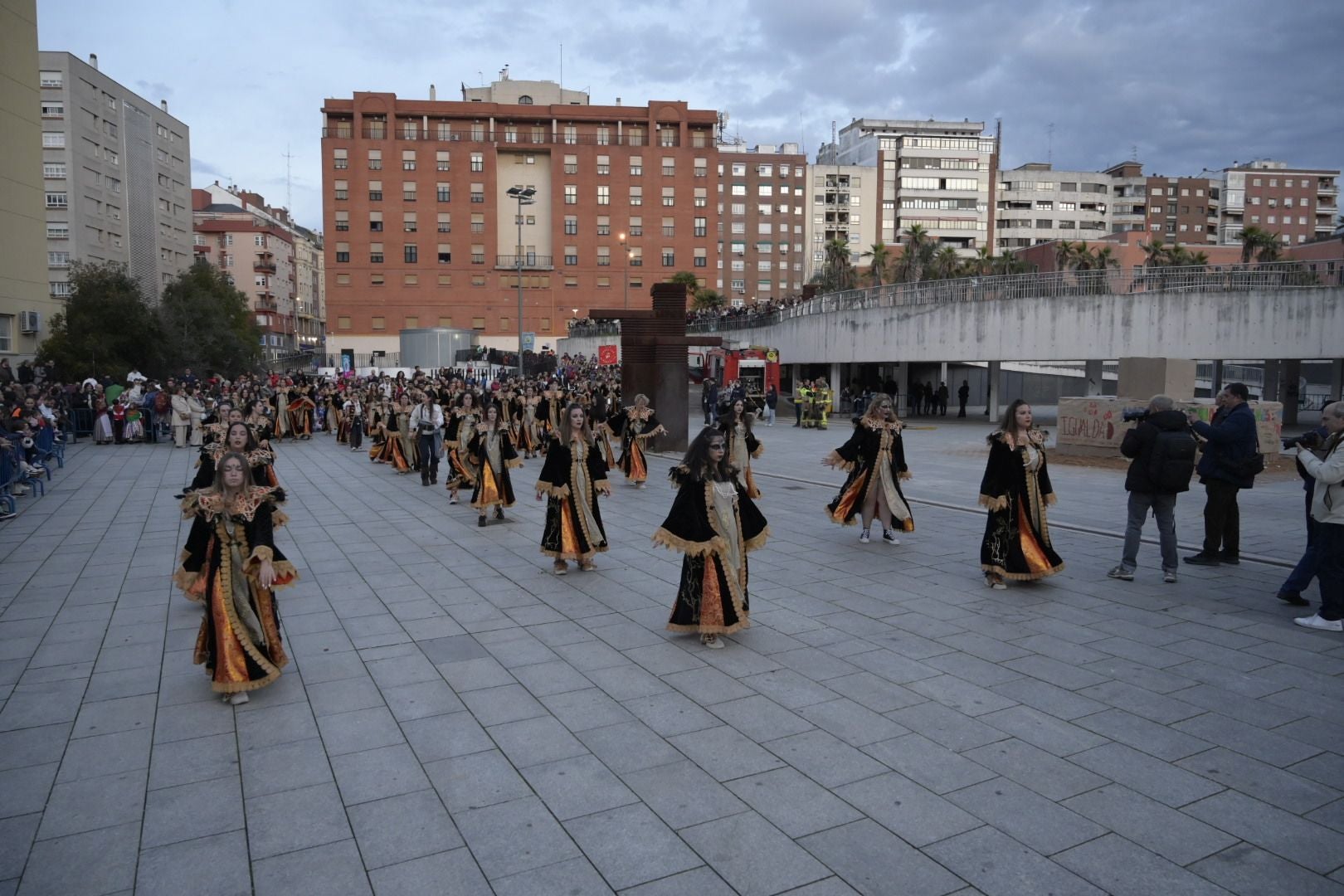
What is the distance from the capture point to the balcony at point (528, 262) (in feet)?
250

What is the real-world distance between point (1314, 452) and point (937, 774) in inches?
213

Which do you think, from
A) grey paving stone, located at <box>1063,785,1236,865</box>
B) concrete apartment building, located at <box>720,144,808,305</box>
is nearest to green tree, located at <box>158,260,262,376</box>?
grey paving stone, located at <box>1063,785,1236,865</box>

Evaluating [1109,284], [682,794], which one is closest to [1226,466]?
[682,794]

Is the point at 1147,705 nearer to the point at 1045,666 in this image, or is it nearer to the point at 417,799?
the point at 1045,666

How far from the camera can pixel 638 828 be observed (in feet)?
14.1

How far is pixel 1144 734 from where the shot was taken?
534 centimetres

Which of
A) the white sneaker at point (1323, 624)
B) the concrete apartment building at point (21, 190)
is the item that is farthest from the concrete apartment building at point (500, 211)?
the white sneaker at point (1323, 624)

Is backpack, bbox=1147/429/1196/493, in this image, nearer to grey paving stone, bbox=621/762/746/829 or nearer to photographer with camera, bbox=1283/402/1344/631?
photographer with camera, bbox=1283/402/1344/631

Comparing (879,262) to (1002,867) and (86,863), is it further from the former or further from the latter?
(86,863)

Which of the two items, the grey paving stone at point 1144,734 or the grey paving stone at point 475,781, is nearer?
the grey paving stone at point 475,781

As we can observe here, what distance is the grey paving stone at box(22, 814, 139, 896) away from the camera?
12.6ft

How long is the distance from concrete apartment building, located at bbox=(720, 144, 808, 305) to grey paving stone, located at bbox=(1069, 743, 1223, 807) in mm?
95560

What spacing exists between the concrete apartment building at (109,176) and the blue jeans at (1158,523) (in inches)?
1792

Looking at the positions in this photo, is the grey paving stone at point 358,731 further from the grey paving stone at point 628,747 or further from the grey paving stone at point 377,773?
the grey paving stone at point 628,747
